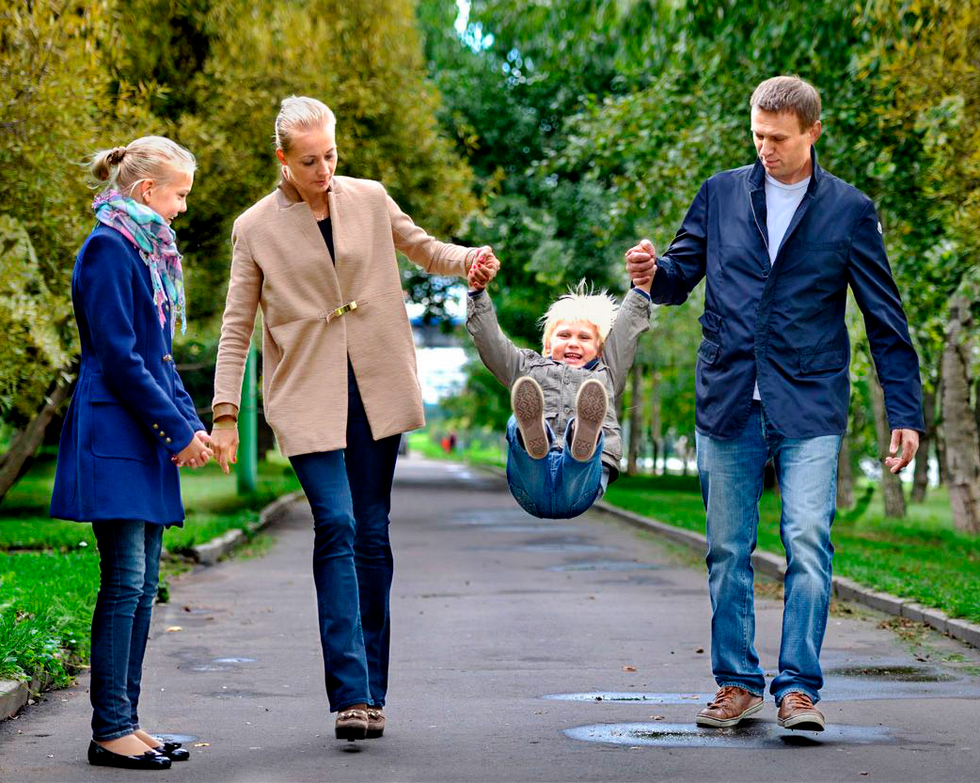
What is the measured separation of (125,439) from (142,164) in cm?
Answer: 90

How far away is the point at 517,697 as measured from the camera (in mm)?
6312

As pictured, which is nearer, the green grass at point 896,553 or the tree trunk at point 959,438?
the green grass at point 896,553

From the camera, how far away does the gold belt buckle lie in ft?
16.8

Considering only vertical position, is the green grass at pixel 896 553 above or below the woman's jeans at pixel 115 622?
below

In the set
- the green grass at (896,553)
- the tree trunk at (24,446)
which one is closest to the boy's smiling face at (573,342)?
the green grass at (896,553)

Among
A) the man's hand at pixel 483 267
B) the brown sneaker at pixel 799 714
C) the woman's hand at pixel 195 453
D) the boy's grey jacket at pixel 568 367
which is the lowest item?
the brown sneaker at pixel 799 714

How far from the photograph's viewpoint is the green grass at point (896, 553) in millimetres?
9656

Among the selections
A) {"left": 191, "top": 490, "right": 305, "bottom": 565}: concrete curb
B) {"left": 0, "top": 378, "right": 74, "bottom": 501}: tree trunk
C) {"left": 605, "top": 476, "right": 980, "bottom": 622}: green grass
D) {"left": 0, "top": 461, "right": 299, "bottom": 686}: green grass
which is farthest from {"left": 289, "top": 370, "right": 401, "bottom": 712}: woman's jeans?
{"left": 0, "top": 378, "right": 74, "bottom": 501}: tree trunk

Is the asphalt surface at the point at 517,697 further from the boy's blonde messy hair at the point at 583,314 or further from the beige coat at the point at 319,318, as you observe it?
the boy's blonde messy hair at the point at 583,314

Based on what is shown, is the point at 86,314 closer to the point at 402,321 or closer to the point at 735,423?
the point at 402,321

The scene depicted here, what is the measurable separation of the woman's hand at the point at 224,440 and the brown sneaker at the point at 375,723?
3.24ft

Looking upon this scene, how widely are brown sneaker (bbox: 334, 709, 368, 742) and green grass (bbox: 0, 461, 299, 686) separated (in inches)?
64.0

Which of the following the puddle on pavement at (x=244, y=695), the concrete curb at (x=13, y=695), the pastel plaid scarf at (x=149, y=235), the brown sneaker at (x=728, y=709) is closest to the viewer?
the pastel plaid scarf at (x=149, y=235)

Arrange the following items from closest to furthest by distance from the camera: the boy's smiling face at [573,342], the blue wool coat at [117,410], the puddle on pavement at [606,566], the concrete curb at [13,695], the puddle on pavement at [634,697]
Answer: the blue wool coat at [117,410], the concrete curb at [13,695], the boy's smiling face at [573,342], the puddle on pavement at [634,697], the puddle on pavement at [606,566]
